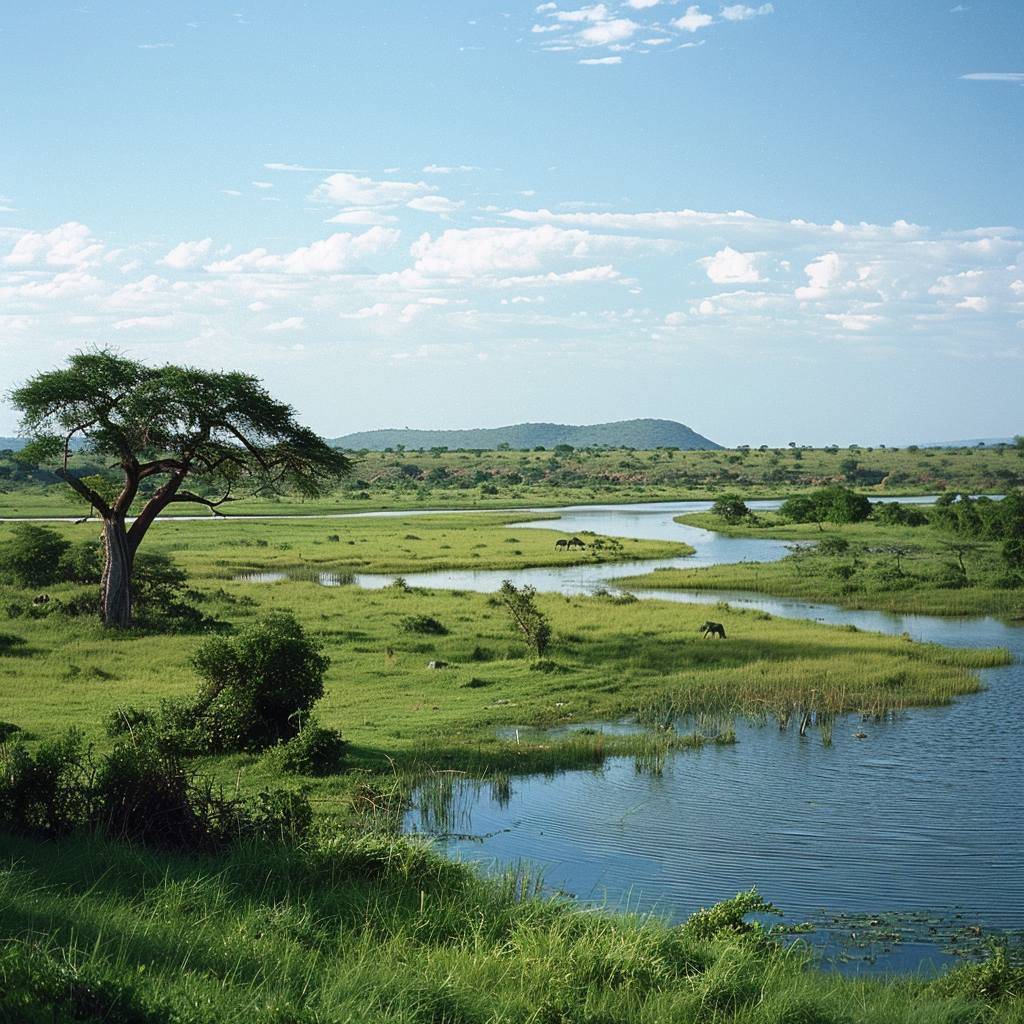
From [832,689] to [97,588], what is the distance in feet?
70.7

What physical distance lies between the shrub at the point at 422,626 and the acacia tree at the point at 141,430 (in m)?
5.65

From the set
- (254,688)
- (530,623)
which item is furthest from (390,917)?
(530,623)

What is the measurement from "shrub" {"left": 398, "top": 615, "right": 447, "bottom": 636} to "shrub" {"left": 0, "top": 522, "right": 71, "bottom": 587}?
13120 mm

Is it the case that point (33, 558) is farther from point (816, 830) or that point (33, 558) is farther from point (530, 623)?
point (816, 830)

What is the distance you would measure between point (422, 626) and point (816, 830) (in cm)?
1736

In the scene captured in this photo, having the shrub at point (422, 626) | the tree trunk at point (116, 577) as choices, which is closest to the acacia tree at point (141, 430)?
the tree trunk at point (116, 577)

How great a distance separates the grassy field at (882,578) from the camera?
41844 mm

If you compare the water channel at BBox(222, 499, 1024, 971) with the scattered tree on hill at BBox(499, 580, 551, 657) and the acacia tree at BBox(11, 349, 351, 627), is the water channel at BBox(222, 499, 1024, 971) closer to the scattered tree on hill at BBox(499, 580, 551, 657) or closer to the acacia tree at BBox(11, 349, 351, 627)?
the scattered tree on hill at BBox(499, 580, 551, 657)

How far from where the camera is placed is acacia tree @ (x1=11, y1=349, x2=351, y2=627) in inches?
1184

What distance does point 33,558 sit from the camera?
37.5m

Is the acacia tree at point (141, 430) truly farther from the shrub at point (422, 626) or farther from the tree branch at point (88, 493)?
the shrub at point (422, 626)

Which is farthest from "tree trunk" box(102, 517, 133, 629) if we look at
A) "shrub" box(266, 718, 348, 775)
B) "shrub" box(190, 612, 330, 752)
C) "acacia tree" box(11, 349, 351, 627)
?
"shrub" box(266, 718, 348, 775)

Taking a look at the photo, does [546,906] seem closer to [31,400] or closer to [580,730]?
[580,730]

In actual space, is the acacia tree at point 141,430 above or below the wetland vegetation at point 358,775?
above
